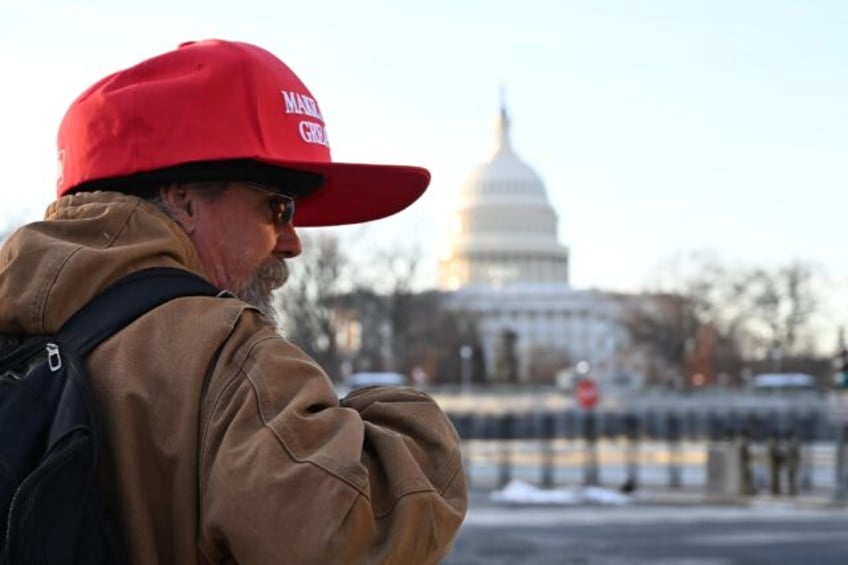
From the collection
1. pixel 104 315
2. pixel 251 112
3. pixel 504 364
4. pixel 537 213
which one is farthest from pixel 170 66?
pixel 537 213

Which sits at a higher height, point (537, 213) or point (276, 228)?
point (537, 213)

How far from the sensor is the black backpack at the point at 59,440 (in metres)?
2.17

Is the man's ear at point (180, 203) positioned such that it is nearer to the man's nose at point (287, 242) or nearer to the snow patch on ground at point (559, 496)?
the man's nose at point (287, 242)

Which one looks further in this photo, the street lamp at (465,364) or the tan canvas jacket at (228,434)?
the street lamp at (465,364)

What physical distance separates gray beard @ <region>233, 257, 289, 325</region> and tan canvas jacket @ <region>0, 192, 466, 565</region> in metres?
0.19

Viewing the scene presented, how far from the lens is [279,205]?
2691 mm

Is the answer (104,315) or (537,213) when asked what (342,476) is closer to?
(104,315)

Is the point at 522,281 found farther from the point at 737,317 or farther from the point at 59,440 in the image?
the point at 59,440

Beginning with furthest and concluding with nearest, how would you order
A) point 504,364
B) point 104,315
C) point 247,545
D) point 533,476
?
point 504,364, point 533,476, point 104,315, point 247,545

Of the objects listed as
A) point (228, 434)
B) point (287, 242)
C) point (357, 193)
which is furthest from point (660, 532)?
point (228, 434)

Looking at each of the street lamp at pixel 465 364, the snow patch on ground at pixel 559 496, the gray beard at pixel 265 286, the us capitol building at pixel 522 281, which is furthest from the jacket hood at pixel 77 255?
the us capitol building at pixel 522 281

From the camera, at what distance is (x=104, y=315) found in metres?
2.39

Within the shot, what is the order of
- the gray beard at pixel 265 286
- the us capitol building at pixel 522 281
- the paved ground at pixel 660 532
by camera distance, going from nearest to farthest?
the gray beard at pixel 265 286, the paved ground at pixel 660 532, the us capitol building at pixel 522 281

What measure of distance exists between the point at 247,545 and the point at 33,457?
28 centimetres
